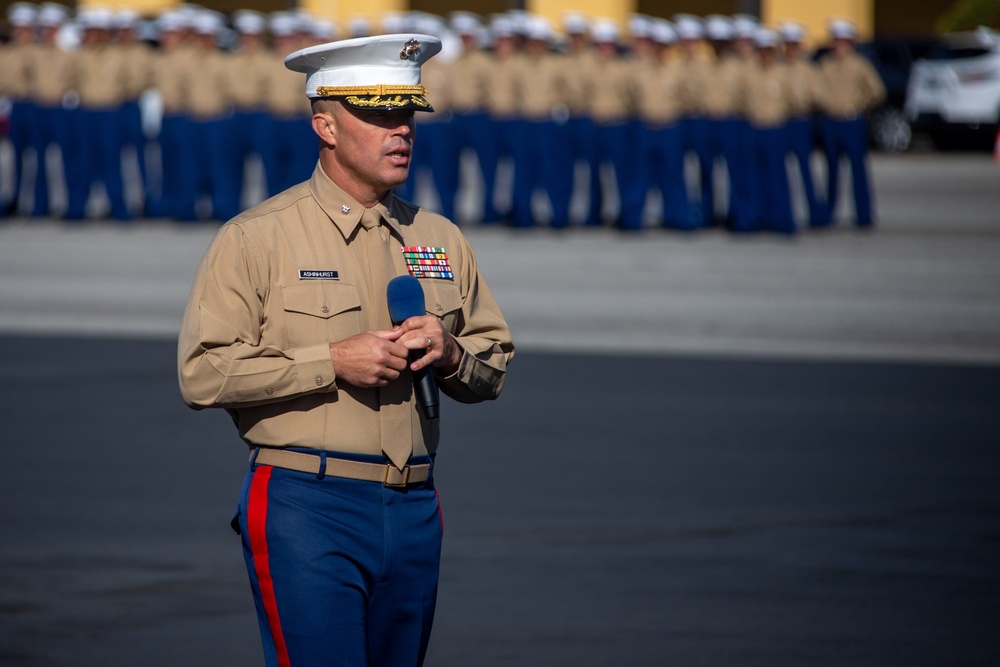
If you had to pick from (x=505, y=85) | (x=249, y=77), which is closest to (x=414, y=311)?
(x=505, y=85)

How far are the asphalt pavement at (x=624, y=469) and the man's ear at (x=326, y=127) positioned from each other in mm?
2477

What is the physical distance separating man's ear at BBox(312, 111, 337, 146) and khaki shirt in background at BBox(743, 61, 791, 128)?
14714mm

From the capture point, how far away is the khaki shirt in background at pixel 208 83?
19094 mm

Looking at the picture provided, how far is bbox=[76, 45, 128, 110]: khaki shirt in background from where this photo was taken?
19.3m

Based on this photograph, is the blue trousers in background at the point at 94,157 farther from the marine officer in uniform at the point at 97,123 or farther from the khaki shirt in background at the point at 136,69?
the khaki shirt in background at the point at 136,69

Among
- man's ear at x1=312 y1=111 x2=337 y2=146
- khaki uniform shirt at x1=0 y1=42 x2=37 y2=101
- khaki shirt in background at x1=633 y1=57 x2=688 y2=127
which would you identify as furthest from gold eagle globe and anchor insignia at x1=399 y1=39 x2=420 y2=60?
khaki uniform shirt at x1=0 y1=42 x2=37 y2=101

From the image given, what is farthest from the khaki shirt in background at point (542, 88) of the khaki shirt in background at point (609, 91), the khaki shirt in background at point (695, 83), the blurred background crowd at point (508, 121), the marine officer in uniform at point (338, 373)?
the marine officer in uniform at point (338, 373)

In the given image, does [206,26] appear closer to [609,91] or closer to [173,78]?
[173,78]

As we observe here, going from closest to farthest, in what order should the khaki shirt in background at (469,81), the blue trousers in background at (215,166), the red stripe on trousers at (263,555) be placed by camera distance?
the red stripe on trousers at (263,555) → the khaki shirt in background at (469,81) → the blue trousers in background at (215,166)

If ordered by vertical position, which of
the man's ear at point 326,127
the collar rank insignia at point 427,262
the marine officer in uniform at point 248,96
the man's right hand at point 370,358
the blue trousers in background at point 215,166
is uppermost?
the man's ear at point 326,127

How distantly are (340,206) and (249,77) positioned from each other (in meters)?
15.7

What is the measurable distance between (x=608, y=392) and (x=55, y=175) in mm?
12209

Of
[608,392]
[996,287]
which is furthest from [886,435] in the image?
[996,287]

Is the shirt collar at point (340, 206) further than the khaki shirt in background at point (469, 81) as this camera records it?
No
